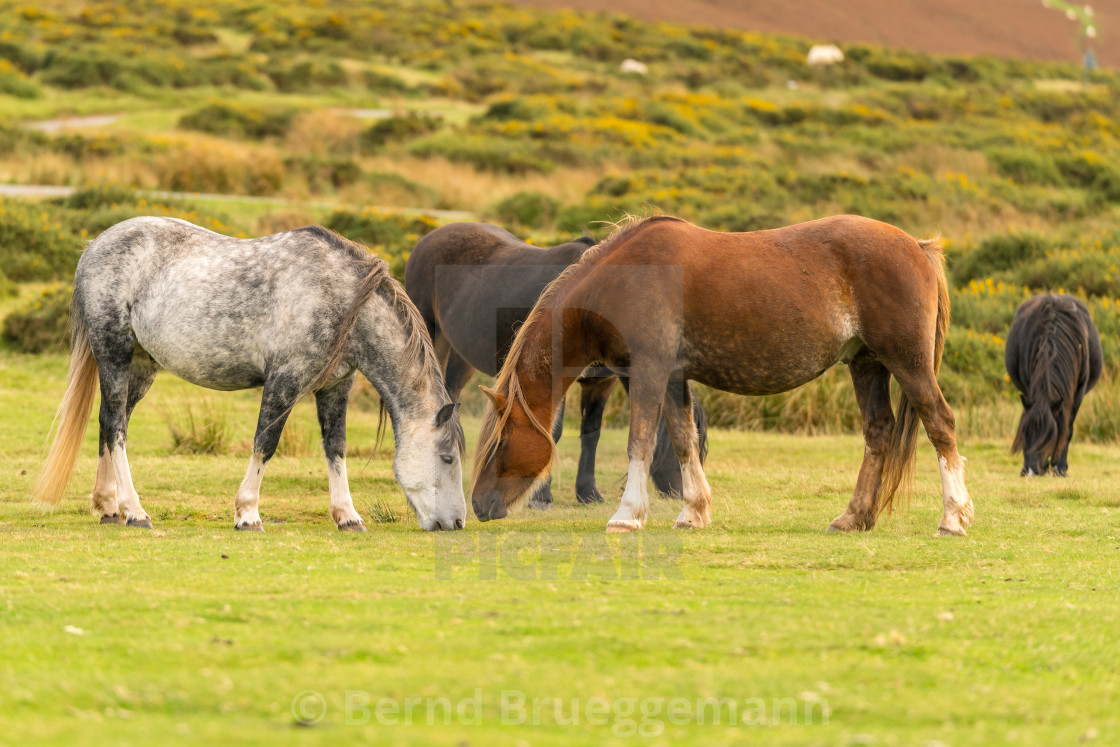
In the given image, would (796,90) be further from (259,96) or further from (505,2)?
(505,2)

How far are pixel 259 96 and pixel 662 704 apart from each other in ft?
144

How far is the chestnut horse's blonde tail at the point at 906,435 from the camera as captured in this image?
779cm

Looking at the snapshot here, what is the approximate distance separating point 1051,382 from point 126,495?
9235mm

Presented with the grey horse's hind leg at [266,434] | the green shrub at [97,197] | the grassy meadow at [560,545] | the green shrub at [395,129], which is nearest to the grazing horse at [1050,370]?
the grassy meadow at [560,545]

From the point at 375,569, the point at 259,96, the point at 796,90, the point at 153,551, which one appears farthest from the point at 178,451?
the point at 796,90

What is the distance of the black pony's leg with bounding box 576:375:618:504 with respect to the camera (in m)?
9.74

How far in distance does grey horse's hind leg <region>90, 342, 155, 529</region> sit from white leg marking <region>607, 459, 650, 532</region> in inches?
123

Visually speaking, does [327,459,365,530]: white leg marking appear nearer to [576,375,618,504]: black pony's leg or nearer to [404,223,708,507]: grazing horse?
[404,223,708,507]: grazing horse

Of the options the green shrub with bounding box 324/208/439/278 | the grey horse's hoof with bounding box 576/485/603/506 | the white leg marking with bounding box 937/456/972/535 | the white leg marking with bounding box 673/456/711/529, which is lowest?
the green shrub with bounding box 324/208/439/278

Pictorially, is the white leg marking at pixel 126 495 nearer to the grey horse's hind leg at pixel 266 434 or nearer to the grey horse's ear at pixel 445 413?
the grey horse's hind leg at pixel 266 434

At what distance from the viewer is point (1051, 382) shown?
1223 cm

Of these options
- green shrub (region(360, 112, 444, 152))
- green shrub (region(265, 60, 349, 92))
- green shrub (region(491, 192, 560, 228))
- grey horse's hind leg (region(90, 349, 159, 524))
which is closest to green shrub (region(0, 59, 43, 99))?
green shrub (region(265, 60, 349, 92))

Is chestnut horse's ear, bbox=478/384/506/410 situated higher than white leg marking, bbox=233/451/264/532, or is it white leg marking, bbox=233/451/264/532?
chestnut horse's ear, bbox=478/384/506/410

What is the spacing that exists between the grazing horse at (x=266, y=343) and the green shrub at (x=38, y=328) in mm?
8492
